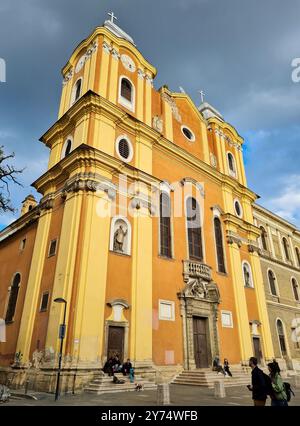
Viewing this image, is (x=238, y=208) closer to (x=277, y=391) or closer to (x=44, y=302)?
(x=44, y=302)

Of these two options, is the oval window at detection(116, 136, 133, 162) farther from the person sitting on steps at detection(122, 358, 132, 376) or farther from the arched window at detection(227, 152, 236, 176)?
the arched window at detection(227, 152, 236, 176)

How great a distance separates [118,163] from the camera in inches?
675

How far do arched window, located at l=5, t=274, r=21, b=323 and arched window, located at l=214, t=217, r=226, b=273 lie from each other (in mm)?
12874

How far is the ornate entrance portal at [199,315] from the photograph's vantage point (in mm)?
17266

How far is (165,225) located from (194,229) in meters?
2.63

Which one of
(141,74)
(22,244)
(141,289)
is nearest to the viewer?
(141,289)

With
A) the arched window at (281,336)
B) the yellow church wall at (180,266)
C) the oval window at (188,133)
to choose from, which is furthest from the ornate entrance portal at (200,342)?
the oval window at (188,133)

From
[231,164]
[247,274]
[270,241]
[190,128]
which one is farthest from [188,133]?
[270,241]

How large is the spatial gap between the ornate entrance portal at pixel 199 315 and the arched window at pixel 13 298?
32.7 ft

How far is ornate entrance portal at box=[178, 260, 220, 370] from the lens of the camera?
56.6ft

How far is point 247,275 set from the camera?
23875 mm

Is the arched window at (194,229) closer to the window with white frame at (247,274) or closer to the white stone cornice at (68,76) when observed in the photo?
the window with white frame at (247,274)

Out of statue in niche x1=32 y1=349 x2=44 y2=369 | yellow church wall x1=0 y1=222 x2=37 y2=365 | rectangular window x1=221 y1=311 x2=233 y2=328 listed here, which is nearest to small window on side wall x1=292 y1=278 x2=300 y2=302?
rectangular window x1=221 y1=311 x2=233 y2=328

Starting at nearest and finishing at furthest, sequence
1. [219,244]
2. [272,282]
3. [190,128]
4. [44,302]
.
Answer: [44,302] → [219,244] → [190,128] → [272,282]
